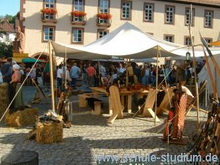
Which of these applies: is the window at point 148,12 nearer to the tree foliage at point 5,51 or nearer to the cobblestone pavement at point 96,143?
the tree foliage at point 5,51

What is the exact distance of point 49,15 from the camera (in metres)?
25.8

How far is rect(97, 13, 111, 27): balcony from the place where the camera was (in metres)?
26.9

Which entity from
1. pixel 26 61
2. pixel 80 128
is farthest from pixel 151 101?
pixel 26 61

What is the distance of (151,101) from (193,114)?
5.83 ft

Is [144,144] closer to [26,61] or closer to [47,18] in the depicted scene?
[26,61]

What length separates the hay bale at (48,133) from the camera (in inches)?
255

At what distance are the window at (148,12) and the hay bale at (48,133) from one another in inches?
921

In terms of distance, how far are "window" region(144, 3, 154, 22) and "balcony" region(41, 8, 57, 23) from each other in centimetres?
788

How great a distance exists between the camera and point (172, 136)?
6633 millimetres

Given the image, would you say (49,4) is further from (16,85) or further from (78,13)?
(16,85)

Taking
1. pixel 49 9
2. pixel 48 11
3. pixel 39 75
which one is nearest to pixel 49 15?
pixel 48 11

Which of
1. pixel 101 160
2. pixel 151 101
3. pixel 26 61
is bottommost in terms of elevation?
pixel 101 160

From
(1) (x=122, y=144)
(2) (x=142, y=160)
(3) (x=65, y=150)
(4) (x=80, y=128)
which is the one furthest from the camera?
(4) (x=80, y=128)

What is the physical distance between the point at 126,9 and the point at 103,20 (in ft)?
7.86
